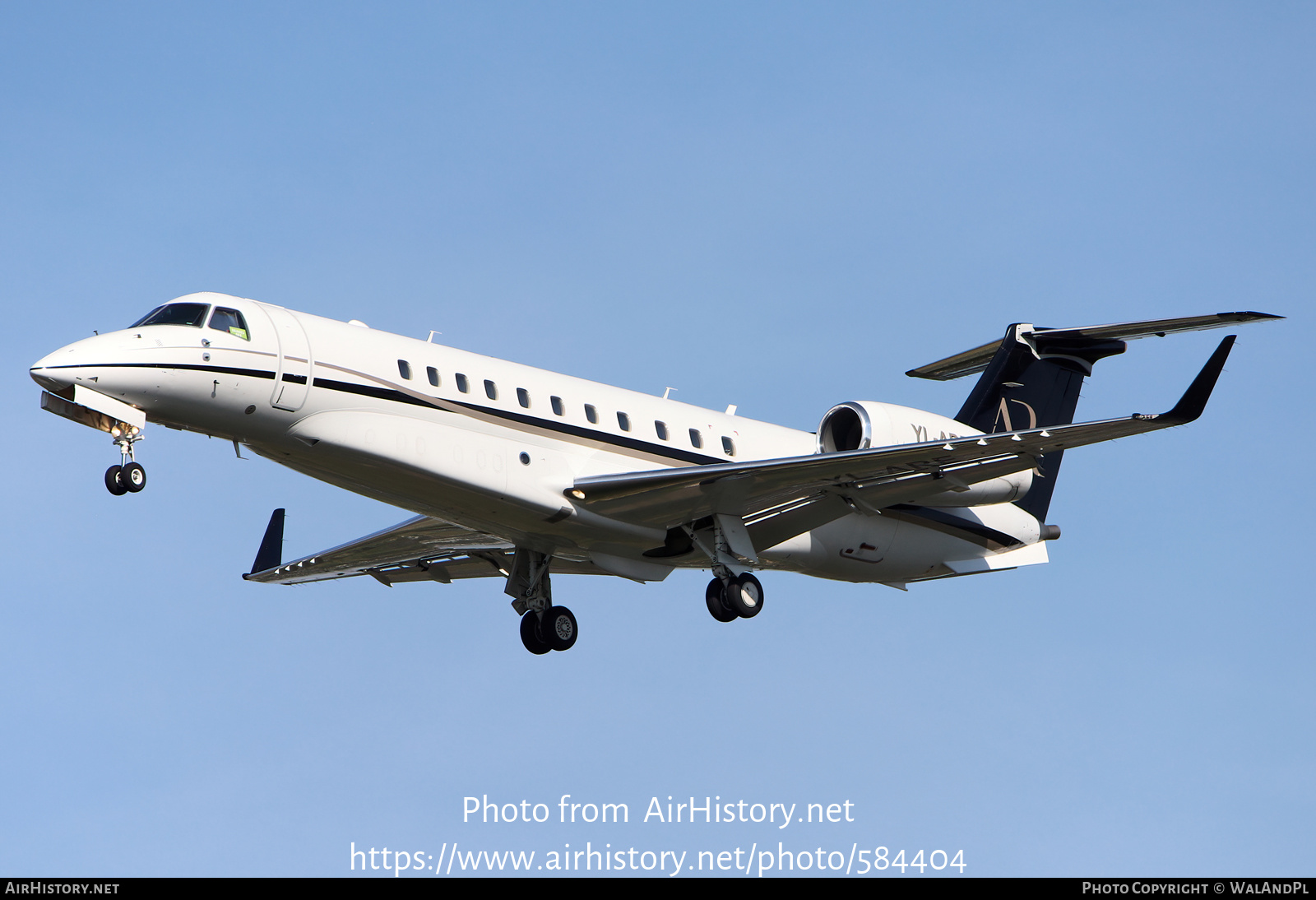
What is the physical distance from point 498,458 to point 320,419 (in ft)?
7.85

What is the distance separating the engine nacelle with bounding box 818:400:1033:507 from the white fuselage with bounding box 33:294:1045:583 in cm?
4

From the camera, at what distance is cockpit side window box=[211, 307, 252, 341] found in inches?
749

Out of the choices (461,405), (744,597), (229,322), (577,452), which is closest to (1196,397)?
(744,597)

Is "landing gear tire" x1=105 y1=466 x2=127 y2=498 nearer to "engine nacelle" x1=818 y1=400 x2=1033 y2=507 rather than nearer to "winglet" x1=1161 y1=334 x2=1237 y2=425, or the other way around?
"engine nacelle" x1=818 y1=400 x2=1033 y2=507

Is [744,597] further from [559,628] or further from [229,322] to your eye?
[229,322]

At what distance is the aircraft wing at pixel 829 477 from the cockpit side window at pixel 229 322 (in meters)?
4.82

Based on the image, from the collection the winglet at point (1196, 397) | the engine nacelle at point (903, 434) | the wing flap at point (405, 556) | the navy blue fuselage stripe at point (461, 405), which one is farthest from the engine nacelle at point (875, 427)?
the wing flap at point (405, 556)

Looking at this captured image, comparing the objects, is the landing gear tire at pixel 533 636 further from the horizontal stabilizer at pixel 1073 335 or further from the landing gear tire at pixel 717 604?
the horizontal stabilizer at pixel 1073 335

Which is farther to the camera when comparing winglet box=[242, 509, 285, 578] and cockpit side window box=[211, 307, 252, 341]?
winglet box=[242, 509, 285, 578]

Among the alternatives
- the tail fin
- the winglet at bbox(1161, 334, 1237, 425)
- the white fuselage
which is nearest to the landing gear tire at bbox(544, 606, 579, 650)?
the white fuselage

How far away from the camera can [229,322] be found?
19094 mm

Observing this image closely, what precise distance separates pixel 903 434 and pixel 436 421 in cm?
697

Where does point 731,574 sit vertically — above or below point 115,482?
above

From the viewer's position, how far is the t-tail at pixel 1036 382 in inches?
1003
